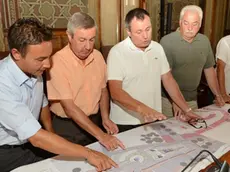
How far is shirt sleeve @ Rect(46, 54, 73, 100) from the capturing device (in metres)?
1.59

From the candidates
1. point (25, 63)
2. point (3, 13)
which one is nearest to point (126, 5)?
point (3, 13)

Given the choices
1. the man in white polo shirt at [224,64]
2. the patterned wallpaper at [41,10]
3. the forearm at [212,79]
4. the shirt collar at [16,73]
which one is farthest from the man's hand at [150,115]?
the patterned wallpaper at [41,10]

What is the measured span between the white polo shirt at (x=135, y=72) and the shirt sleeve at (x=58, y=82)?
32 cm

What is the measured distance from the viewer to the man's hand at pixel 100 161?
111 cm

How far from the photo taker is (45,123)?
1693 mm

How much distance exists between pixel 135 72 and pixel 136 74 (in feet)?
0.05

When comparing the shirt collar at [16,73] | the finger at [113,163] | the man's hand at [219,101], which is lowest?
the man's hand at [219,101]

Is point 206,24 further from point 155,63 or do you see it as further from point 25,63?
point 25,63

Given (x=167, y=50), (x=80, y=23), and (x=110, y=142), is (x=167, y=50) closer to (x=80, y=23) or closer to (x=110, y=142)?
(x=80, y=23)

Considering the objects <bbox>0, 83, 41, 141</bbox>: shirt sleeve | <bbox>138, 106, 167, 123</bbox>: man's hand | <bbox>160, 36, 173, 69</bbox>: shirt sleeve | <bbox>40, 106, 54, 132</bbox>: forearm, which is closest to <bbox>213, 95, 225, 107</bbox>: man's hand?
<bbox>160, 36, 173, 69</bbox>: shirt sleeve

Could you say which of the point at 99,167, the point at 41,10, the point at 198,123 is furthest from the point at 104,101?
the point at 41,10

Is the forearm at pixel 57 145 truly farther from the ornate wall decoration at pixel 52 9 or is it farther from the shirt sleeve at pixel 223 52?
the ornate wall decoration at pixel 52 9

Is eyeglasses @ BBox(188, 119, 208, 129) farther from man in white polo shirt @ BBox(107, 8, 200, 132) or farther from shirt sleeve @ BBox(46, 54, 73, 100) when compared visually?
shirt sleeve @ BBox(46, 54, 73, 100)

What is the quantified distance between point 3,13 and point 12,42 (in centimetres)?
184
